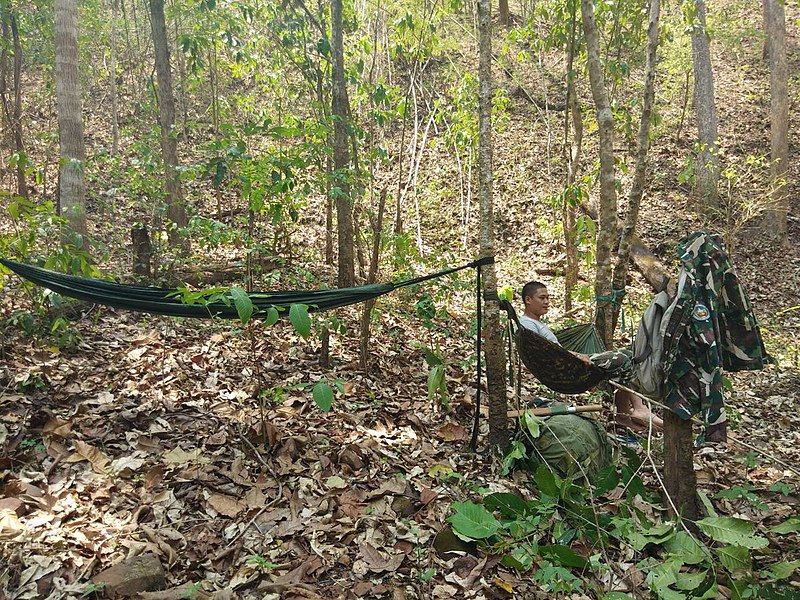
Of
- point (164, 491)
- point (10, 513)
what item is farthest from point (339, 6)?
point (10, 513)

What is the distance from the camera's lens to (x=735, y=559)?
2.01 m

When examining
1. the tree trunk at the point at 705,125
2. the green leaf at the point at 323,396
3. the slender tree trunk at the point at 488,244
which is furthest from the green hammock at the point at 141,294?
the tree trunk at the point at 705,125

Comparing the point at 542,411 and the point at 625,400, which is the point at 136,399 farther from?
the point at 625,400

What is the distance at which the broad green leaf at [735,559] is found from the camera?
1995 millimetres

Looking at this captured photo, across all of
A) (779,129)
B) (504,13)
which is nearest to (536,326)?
(779,129)

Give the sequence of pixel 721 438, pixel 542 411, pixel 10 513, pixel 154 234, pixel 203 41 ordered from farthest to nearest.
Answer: pixel 203 41, pixel 154 234, pixel 542 411, pixel 721 438, pixel 10 513

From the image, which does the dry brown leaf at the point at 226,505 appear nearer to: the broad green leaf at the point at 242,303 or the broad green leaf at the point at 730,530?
the broad green leaf at the point at 242,303

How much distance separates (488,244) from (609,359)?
2.63 ft

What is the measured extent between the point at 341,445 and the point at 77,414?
1251 millimetres

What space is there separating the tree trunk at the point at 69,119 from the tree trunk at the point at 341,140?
5.30ft

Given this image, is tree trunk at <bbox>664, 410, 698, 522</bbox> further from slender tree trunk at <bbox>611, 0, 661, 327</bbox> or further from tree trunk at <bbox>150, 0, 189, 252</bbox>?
Result: tree trunk at <bbox>150, 0, 189, 252</bbox>

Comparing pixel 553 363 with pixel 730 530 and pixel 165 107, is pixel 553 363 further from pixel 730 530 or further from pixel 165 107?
pixel 165 107

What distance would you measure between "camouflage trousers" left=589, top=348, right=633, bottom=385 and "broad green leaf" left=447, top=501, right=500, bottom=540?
937 millimetres

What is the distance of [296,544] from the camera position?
2115 mm
